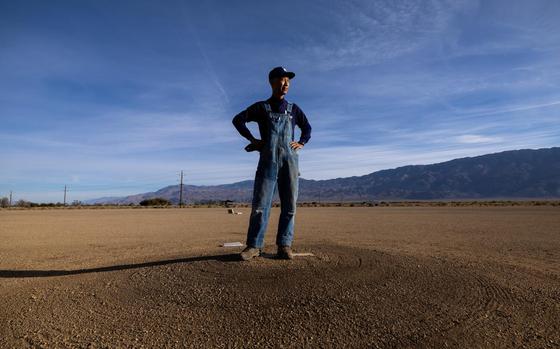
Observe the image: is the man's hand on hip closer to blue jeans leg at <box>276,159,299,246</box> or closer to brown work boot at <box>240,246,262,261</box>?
blue jeans leg at <box>276,159,299,246</box>

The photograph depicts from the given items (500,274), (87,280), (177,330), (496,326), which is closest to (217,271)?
(177,330)

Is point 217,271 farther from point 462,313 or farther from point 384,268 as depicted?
point 462,313

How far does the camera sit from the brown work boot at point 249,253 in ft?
15.4

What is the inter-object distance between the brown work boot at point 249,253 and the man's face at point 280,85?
1.98 m

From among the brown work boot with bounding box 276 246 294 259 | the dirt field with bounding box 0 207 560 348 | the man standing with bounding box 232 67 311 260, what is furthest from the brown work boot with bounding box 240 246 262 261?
the brown work boot with bounding box 276 246 294 259

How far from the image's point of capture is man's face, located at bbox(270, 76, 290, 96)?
5.02 metres

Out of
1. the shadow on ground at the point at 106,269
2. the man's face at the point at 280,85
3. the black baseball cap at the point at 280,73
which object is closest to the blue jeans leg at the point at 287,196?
the shadow on ground at the point at 106,269

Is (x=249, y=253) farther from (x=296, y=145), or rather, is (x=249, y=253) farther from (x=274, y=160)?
(x=296, y=145)

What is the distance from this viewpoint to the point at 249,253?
15.6ft

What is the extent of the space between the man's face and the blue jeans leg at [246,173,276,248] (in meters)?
1.11

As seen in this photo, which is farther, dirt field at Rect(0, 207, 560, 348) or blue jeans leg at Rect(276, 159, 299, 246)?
blue jeans leg at Rect(276, 159, 299, 246)

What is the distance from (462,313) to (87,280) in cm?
395

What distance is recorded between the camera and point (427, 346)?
2.86m

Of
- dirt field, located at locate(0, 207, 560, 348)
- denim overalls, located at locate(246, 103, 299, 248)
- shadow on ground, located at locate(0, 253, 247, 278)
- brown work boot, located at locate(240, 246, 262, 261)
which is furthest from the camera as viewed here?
shadow on ground, located at locate(0, 253, 247, 278)
